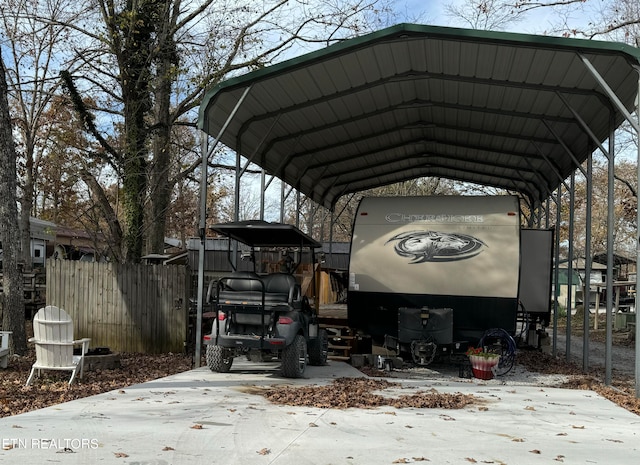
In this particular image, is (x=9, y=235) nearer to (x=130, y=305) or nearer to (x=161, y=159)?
(x=130, y=305)

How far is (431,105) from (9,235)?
28.3 feet

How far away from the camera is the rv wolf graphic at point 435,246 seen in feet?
39.8

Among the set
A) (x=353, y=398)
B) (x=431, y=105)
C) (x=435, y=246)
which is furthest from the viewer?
(x=431, y=105)

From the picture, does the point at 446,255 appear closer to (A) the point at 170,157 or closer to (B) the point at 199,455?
(B) the point at 199,455

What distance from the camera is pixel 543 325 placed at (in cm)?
1588

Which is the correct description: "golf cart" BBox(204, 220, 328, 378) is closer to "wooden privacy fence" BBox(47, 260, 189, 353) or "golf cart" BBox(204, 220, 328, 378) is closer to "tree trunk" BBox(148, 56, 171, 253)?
"wooden privacy fence" BBox(47, 260, 189, 353)

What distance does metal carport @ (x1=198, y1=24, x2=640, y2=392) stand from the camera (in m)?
10.1

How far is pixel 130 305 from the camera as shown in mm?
12898

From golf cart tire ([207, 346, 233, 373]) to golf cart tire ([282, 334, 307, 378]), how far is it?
40.2 inches

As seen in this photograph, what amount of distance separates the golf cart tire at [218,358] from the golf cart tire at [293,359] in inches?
40.2

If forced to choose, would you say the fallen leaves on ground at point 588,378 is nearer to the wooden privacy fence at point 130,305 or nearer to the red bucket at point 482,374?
the red bucket at point 482,374

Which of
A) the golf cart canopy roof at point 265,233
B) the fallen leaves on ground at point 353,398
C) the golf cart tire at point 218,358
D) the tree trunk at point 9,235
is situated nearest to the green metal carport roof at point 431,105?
the golf cart canopy roof at point 265,233

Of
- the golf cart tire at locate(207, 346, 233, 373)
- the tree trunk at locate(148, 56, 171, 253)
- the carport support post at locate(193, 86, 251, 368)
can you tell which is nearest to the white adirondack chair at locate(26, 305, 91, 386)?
the golf cart tire at locate(207, 346, 233, 373)

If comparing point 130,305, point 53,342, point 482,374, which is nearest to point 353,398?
point 482,374
